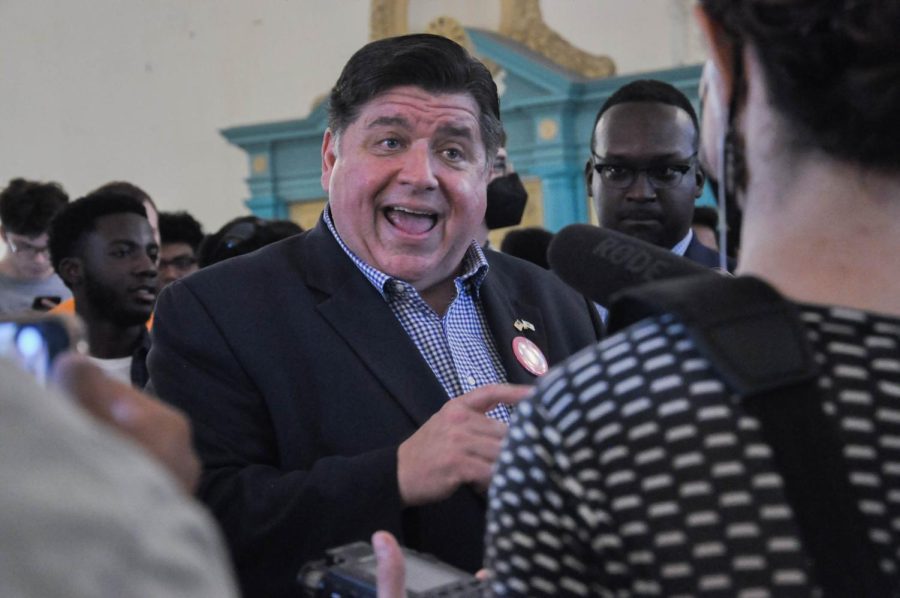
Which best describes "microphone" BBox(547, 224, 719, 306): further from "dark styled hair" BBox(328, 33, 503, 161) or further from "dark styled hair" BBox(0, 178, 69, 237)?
"dark styled hair" BBox(0, 178, 69, 237)

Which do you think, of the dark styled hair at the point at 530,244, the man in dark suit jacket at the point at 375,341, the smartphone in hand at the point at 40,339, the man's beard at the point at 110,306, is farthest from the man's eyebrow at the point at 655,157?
the smartphone in hand at the point at 40,339

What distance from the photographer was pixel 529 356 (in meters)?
2.21

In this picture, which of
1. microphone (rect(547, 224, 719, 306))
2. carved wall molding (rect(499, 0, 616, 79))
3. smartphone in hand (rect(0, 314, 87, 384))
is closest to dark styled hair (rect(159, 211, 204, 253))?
carved wall molding (rect(499, 0, 616, 79))

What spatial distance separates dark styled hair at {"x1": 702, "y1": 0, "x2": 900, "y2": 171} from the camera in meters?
0.85

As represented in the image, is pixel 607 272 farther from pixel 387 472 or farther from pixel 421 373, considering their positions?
pixel 421 373

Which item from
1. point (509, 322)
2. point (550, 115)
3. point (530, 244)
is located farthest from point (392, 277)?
point (550, 115)

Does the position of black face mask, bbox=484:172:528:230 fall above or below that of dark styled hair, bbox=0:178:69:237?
above

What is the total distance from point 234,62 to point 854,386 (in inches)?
363

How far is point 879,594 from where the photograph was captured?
2.64ft

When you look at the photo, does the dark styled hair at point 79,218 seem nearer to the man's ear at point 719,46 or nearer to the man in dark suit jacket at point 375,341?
the man in dark suit jacket at point 375,341

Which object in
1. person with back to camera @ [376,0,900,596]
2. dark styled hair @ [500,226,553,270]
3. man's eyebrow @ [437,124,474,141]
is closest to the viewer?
person with back to camera @ [376,0,900,596]

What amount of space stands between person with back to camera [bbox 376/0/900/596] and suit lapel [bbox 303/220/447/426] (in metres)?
1.11

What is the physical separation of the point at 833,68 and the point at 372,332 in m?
1.32

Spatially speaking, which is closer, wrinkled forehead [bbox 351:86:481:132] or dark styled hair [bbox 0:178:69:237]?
wrinkled forehead [bbox 351:86:481:132]
